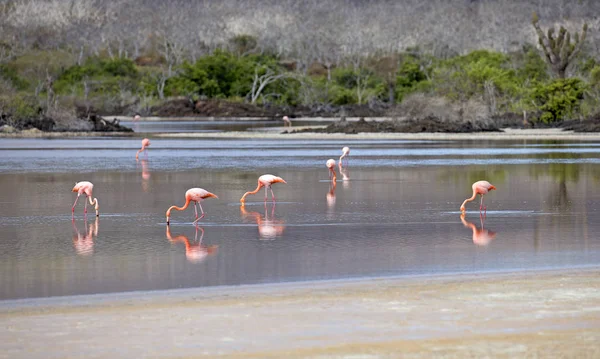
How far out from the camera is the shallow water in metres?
11.3

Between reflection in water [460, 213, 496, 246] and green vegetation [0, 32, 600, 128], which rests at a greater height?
green vegetation [0, 32, 600, 128]

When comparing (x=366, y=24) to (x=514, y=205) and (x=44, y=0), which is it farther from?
(x=514, y=205)

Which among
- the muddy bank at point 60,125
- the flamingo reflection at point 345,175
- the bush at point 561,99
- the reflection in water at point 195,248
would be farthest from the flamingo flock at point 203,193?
the bush at point 561,99

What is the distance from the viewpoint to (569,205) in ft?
57.1

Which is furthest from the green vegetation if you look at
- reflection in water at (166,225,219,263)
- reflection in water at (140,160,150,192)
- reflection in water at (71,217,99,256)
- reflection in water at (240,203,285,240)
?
reflection in water at (166,225,219,263)

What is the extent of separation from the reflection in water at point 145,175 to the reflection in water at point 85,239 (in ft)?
18.5

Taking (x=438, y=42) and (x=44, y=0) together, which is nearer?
(x=438, y=42)

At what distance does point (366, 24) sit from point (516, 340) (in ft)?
489

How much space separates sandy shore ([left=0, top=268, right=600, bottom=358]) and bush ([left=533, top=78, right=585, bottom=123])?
140ft

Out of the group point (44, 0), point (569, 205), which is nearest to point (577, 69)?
point (569, 205)

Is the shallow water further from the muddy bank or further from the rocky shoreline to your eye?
the muddy bank

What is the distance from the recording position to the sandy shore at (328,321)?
767 centimetres

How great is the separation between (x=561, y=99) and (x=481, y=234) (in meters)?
39.1

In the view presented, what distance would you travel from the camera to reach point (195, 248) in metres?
12.8
